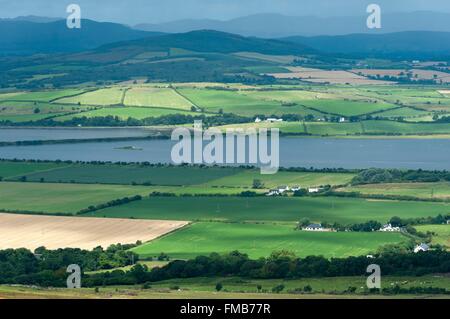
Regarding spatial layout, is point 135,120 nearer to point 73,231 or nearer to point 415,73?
point 73,231

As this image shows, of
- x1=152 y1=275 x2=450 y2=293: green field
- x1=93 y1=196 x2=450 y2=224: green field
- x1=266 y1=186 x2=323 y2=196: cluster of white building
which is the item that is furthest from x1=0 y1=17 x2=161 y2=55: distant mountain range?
x1=152 y1=275 x2=450 y2=293: green field

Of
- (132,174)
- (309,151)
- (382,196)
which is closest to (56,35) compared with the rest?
(309,151)

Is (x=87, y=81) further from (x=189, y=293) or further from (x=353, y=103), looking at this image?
(x=189, y=293)

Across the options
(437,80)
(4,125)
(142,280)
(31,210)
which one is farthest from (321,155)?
(437,80)

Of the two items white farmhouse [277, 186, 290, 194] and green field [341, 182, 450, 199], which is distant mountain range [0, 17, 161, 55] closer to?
white farmhouse [277, 186, 290, 194]

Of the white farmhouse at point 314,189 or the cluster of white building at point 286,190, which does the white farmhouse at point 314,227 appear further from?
the white farmhouse at point 314,189

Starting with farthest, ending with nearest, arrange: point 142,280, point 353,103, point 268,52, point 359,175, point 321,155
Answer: point 268,52 < point 353,103 < point 321,155 < point 359,175 < point 142,280
